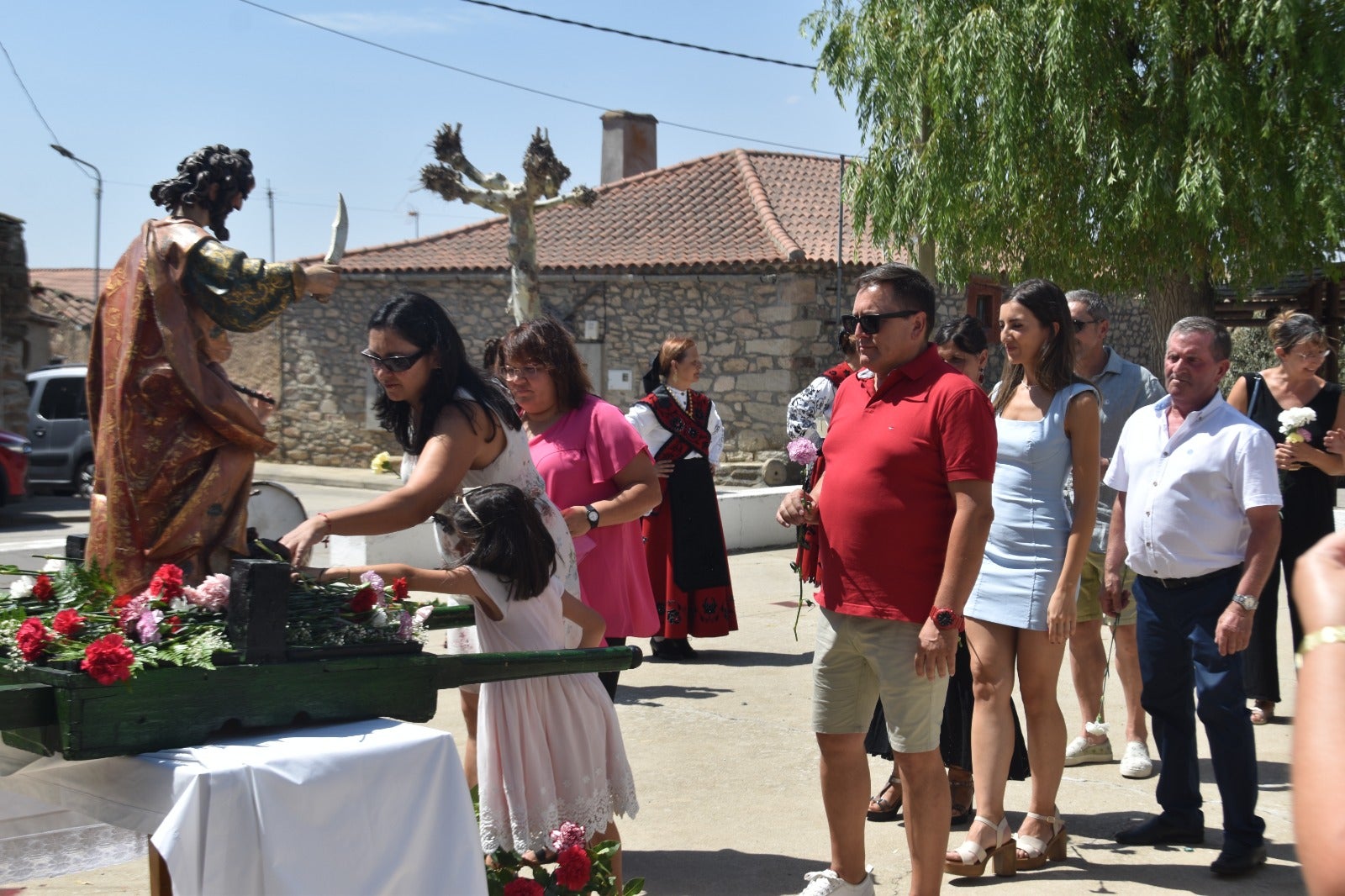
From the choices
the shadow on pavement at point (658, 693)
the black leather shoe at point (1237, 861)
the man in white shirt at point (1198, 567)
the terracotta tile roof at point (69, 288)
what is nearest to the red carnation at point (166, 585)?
the man in white shirt at point (1198, 567)

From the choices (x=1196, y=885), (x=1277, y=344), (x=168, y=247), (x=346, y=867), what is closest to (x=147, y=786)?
(x=346, y=867)

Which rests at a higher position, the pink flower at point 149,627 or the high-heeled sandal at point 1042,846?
the pink flower at point 149,627

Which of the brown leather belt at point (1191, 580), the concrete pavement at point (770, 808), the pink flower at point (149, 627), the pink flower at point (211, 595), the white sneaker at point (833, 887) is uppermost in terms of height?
the pink flower at point (211, 595)

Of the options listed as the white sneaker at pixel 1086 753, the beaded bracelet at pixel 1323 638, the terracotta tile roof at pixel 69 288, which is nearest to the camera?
the beaded bracelet at pixel 1323 638

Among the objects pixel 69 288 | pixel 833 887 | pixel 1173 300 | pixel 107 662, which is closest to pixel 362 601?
pixel 107 662

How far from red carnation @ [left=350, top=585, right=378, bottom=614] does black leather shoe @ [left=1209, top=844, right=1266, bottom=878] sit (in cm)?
300

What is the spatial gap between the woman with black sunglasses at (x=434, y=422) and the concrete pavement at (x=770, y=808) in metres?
1.00

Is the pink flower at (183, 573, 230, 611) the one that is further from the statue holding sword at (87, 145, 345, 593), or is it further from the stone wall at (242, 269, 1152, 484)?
the stone wall at (242, 269, 1152, 484)

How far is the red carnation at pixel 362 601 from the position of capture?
2.76 m

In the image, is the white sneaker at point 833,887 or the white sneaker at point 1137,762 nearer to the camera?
the white sneaker at point 833,887

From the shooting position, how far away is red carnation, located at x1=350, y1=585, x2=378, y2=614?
276 centimetres

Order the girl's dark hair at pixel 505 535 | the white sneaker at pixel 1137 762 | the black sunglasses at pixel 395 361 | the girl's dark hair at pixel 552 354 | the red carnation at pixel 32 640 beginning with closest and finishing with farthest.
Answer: the red carnation at pixel 32 640, the black sunglasses at pixel 395 361, the girl's dark hair at pixel 505 535, the girl's dark hair at pixel 552 354, the white sneaker at pixel 1137 762

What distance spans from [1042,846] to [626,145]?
81.1 ft

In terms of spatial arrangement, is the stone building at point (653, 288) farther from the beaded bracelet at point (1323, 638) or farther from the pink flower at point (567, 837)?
the beaded bracelet at point (1323, 638)
